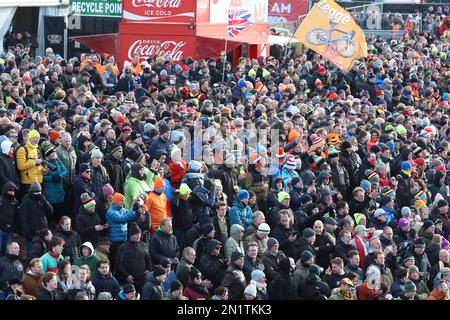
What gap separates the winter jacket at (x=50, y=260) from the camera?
1189 cm

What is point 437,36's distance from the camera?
39.7 m

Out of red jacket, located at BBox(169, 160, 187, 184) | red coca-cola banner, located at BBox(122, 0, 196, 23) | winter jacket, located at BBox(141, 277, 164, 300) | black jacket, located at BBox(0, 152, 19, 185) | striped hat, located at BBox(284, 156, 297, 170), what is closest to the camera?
winter jacket, located at BBox(141, 277, 164, 300)

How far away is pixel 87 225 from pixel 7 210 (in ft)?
2.90

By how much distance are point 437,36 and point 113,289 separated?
29.4 m

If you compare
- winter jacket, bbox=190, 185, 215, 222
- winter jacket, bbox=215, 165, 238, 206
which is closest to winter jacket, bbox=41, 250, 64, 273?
winter jacket, bbox=190, 185, 215, 222

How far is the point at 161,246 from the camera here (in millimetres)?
13172

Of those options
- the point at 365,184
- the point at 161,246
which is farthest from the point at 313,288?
the point at 365,184

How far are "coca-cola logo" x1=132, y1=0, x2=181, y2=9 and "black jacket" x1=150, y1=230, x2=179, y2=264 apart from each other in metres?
15.4

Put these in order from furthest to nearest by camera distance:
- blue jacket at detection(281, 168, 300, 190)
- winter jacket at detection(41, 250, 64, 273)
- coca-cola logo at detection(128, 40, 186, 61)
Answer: coca-cola logo at detection(128, 40, 186, 61)
blue jacket at detection(281, 168, 300, 190)
winter jacket at detection(41, 250, 64, 273)

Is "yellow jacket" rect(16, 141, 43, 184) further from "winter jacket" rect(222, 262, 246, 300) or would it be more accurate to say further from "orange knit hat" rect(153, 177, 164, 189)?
"winter jacket" rect(222, 262, 246, 300)

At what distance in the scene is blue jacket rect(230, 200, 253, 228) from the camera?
1439cm

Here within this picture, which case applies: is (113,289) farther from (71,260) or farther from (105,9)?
(105,9)

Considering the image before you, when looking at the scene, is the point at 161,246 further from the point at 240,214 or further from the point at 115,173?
the point at 115,173

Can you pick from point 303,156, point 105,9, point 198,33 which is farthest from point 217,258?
point 105,9
